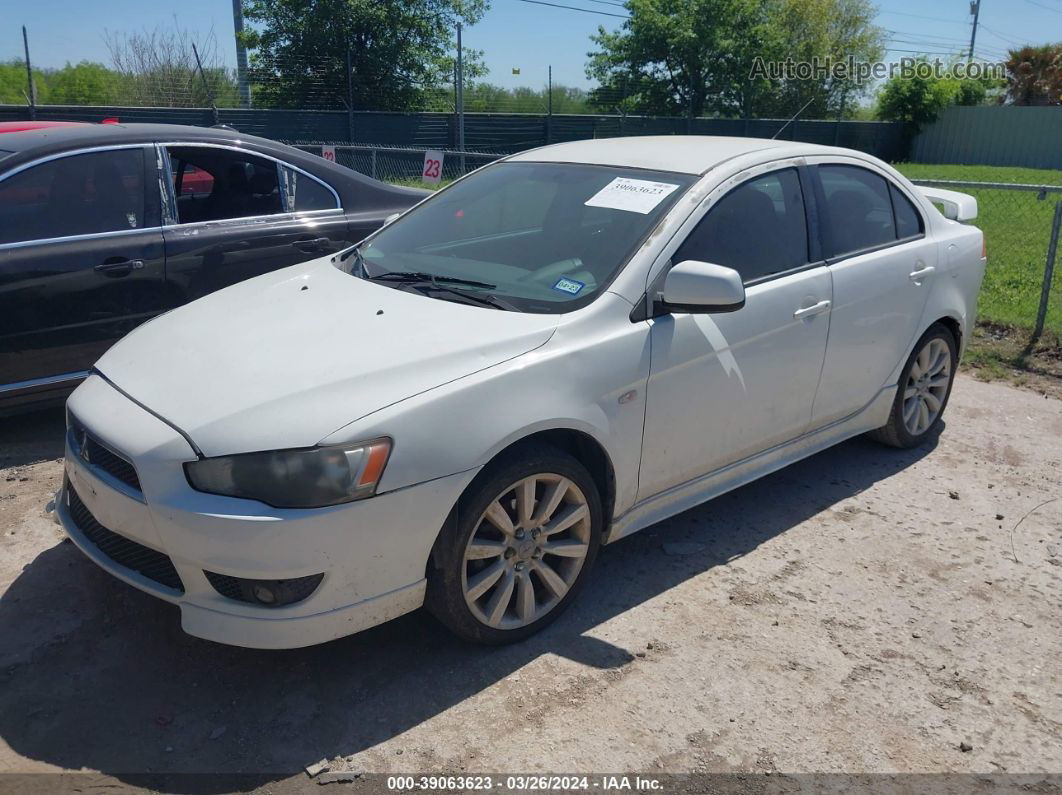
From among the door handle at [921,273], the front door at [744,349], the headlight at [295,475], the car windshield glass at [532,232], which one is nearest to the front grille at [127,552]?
the headlight at [295,475]

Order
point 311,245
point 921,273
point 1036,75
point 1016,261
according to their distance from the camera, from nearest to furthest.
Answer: point 921,273 → point 311,245 → point 1016,261 → point 1036,75

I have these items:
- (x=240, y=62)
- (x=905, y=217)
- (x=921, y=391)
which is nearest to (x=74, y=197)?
(x=905, y=217)

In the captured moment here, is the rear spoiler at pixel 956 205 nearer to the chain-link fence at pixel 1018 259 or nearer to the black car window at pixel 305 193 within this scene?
the chain-link fence at pixel 1018 259

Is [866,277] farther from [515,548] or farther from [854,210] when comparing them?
[515,548]

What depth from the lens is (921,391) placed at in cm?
521

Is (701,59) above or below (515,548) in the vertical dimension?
above

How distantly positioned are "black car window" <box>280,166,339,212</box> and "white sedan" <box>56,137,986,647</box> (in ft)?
4.95

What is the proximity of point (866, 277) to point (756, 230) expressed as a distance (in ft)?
2.55

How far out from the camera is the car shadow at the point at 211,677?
2832mm

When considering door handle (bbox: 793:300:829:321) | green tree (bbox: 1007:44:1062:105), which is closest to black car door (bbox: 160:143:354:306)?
door handle (bbox: 793:300:829:321)

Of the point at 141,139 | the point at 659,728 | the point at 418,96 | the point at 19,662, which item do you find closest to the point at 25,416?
the point at 141,139

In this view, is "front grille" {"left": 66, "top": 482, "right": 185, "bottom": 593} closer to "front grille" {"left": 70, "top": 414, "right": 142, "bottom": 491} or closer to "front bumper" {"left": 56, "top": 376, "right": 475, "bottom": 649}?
"front bumper" {"left": 56, "top": 376, "right": 475, "bottom": 649}

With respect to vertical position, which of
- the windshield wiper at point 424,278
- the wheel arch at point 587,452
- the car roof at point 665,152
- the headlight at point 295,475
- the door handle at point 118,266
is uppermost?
the car roof at point 665,152

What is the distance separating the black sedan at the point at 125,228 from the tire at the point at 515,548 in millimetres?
2902
